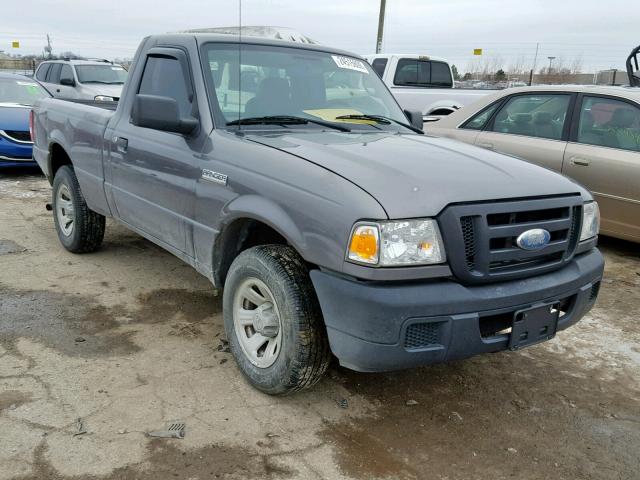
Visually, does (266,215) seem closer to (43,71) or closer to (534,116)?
(534,116)

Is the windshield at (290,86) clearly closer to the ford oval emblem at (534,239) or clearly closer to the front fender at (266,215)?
the front fender at (266,215)

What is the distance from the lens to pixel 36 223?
666cm

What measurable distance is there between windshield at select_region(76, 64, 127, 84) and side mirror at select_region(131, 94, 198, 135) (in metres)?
13.1

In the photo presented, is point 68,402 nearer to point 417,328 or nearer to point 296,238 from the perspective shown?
point 296,238

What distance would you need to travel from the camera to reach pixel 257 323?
3.16 meters

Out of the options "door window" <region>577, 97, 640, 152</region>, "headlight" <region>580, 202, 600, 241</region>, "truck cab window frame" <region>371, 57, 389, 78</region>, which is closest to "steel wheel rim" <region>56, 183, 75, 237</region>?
"headlight" <region>580, 202, 600, 241</region>

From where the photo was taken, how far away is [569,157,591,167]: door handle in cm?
565

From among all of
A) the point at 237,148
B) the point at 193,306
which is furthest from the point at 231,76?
the point at 193,306

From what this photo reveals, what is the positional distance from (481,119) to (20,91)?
8.33m

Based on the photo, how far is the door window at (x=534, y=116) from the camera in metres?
6.05

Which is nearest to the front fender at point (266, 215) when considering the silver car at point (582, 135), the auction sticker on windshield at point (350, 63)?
the auction sticker on windshield at point (350, 63)

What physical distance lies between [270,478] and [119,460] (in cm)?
68

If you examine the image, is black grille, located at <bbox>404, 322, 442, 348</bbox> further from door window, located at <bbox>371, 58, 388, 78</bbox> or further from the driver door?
door window, located at <bbox>371, 58, 388, 78</bbox>

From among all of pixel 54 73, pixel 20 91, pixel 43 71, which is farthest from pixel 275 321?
pixel 43 71
